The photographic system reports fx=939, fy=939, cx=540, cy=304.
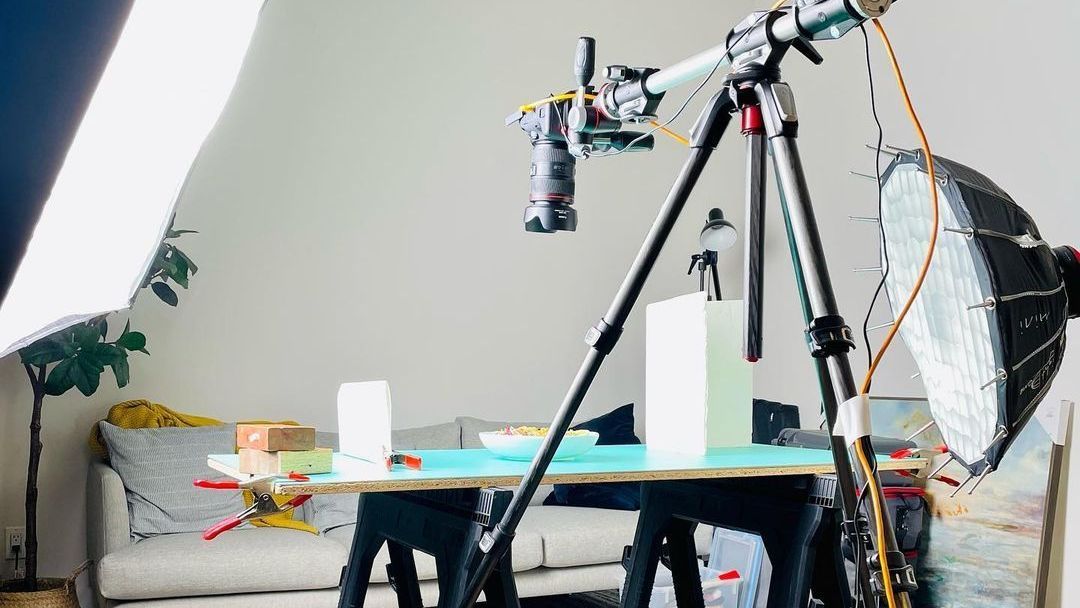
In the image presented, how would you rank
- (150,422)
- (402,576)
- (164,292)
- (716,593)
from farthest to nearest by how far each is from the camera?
(150,422)
(164,292)
(716,593)
(402,576)

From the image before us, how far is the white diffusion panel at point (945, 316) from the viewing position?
69 cm

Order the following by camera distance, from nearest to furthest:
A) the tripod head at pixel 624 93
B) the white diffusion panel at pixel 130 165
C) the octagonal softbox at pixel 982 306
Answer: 1. the white diffusion panel at pixel 130 165
2. the octagonal softbox at pixel 982 306
3. the tripod head at pixel 624 93

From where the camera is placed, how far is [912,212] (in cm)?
79

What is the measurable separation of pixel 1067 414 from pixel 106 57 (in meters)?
3.72

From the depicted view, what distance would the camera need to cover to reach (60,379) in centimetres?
324

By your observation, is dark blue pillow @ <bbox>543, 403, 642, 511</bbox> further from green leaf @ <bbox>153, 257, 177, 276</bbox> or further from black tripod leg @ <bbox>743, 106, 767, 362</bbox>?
black tripod leg @ <bbox>743, 106, 767, 362</bbox>

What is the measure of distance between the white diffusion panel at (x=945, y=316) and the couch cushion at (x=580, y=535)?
2.90 m

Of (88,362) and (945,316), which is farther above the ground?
(945,316)

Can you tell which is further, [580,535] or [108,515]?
[580,535]

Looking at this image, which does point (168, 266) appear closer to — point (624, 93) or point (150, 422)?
point (150, 422)

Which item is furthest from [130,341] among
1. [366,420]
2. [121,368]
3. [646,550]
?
[646,550]

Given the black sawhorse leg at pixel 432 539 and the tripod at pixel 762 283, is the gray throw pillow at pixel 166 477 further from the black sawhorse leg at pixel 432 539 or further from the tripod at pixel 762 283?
the tripod at pixel 762 283

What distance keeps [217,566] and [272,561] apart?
0.18 metres

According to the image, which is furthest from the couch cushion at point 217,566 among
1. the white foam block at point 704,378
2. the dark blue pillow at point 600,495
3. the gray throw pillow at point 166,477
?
the white foam block at point 704,378
